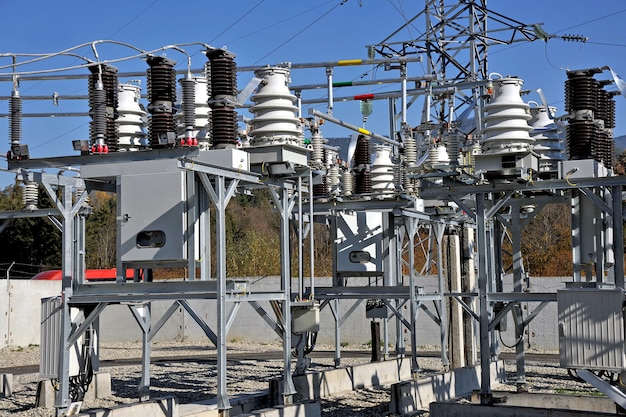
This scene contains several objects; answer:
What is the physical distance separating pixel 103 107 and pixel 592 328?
786 cm

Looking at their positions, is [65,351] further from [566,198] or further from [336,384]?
[566,198]

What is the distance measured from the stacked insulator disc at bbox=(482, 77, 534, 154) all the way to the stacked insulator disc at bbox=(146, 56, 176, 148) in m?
4.79

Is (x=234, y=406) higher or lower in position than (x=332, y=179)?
lower

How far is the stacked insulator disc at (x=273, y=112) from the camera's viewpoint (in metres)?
14.5

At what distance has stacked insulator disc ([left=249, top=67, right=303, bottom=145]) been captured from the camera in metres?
14.5

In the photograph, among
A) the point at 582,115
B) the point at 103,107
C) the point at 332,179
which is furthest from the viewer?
the point at 332,179

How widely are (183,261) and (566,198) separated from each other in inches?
304

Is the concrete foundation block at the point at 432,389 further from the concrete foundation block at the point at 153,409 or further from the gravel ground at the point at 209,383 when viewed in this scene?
the concrete foundation block at the point at 153,409

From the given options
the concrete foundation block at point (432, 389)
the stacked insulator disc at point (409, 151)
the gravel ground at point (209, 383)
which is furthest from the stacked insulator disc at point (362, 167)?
the concrete foundation block at point (432, 389)

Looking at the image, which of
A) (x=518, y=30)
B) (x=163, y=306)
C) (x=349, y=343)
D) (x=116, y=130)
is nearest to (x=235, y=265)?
(x=163, y=306)

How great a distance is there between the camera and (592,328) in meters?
13.0

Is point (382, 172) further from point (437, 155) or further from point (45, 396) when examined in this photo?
point (45, 396)

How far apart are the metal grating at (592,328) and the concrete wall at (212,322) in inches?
633

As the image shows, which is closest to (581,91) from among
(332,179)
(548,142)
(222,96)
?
(548,142)
